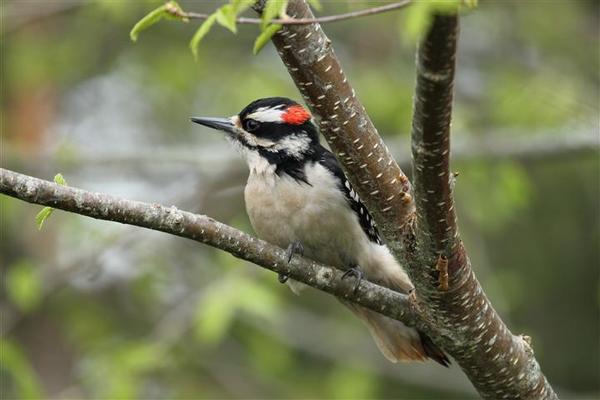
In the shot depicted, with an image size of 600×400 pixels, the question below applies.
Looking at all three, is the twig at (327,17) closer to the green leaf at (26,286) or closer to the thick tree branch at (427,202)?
the thick tree branch at (427,202)

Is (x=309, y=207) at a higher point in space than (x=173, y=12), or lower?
lower

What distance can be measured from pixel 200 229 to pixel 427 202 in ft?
3.09

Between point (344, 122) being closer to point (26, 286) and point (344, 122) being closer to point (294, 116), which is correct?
point (294, 116)

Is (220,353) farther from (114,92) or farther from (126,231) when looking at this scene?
(114,92)

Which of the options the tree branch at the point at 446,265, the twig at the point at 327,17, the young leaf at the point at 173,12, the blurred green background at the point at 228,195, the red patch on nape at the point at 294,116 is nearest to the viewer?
the twig at the point at 327,17

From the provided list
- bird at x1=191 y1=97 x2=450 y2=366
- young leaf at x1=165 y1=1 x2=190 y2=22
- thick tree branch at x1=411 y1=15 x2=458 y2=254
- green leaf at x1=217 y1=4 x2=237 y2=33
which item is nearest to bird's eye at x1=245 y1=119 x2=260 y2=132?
bird at x1=191 y1=97 x2=450 y2=366

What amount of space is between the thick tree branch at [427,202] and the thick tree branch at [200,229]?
30 centimetres

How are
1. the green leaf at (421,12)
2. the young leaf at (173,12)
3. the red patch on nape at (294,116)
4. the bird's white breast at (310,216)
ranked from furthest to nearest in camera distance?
the red patch on nape at (294,116), the bird's white breast at (310,216), the young leaf at (173,12), the green leaf at (421,12)

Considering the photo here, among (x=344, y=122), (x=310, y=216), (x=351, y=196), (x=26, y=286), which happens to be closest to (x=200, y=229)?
(x=344, y=122)

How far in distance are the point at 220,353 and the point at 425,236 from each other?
23.8ft

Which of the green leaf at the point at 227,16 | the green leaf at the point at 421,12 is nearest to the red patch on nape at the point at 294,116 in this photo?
the green leaf at the point at 227,16

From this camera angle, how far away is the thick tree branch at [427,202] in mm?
3128

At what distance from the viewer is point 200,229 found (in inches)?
152

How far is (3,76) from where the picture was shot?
11.2 meters
